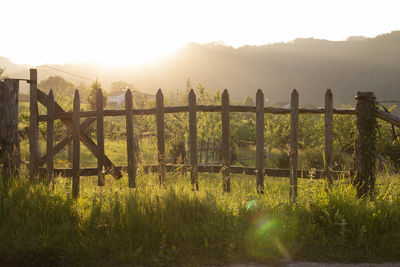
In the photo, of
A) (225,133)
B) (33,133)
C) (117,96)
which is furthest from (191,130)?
(117,96)

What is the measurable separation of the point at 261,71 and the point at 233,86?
849 inches

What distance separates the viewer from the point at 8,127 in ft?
20.1

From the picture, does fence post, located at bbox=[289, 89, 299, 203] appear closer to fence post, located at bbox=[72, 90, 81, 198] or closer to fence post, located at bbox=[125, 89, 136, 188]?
fence post, located at bbox=[125, 89, 136, 188]

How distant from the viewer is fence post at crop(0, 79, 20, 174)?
20.0 feet

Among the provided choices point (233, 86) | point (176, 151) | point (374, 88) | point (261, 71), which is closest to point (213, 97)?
point (176, 151)

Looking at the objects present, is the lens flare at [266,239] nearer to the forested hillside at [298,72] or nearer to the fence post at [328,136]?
the fence post at [328,136]

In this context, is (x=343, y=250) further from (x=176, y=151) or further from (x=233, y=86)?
(x=233, y=86)

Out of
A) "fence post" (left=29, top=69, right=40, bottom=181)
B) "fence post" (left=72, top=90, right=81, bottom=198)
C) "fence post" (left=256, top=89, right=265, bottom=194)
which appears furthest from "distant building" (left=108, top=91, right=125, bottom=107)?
"fence post" (left=256, top=89, right=265, bottom=194)

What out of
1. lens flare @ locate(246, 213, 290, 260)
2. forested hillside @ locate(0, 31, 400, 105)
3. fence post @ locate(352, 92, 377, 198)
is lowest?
lens flare @ locate(246, 213, 290, 260)

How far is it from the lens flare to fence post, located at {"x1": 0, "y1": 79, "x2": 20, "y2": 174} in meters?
4.63

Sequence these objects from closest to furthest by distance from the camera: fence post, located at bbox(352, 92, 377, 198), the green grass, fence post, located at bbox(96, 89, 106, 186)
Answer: the green grass
fence post, located at bbox(352, 92, 377, 198)
fence post, located at bbox(96, 89, 106, 186)

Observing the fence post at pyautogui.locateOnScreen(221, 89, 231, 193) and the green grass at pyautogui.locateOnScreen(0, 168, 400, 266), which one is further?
the fence post at pyautogui.locateOnScreen(221, 89, 231, 193)

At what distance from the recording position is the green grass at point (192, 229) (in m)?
3.67

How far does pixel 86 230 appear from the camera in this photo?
156 inches
